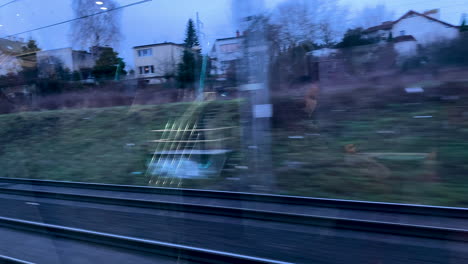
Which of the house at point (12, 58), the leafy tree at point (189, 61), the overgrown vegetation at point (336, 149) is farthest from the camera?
the house at point (12, 58)

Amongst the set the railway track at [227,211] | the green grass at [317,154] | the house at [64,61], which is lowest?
the railway track at [227,211]

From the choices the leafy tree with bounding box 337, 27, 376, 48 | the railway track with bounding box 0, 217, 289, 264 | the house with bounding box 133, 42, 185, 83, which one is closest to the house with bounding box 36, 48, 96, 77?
the house with bounding box 133, 42, 185, 83

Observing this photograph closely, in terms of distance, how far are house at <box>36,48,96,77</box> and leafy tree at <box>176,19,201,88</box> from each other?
356 inches

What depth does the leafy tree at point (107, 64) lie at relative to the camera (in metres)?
25.4

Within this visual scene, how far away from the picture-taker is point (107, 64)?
25797 millimetres

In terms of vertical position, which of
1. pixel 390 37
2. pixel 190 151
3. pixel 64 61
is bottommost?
pixel 190 151

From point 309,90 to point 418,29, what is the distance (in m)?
4.54

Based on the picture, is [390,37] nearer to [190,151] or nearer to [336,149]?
[336,149]

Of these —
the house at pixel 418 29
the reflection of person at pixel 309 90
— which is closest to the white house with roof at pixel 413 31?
the house at pixel 418 29

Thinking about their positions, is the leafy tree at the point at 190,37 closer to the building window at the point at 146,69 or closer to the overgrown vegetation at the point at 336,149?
the building window at the point at 146,69

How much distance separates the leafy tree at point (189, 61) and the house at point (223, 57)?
4.61 ft

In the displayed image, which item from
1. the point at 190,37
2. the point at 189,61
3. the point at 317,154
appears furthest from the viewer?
the point at 190,37

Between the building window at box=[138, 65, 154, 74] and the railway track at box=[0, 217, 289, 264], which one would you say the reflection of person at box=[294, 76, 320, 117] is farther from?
the building window at box=[138, 65, 154, 74]

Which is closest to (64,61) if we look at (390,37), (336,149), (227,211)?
(390,37)
